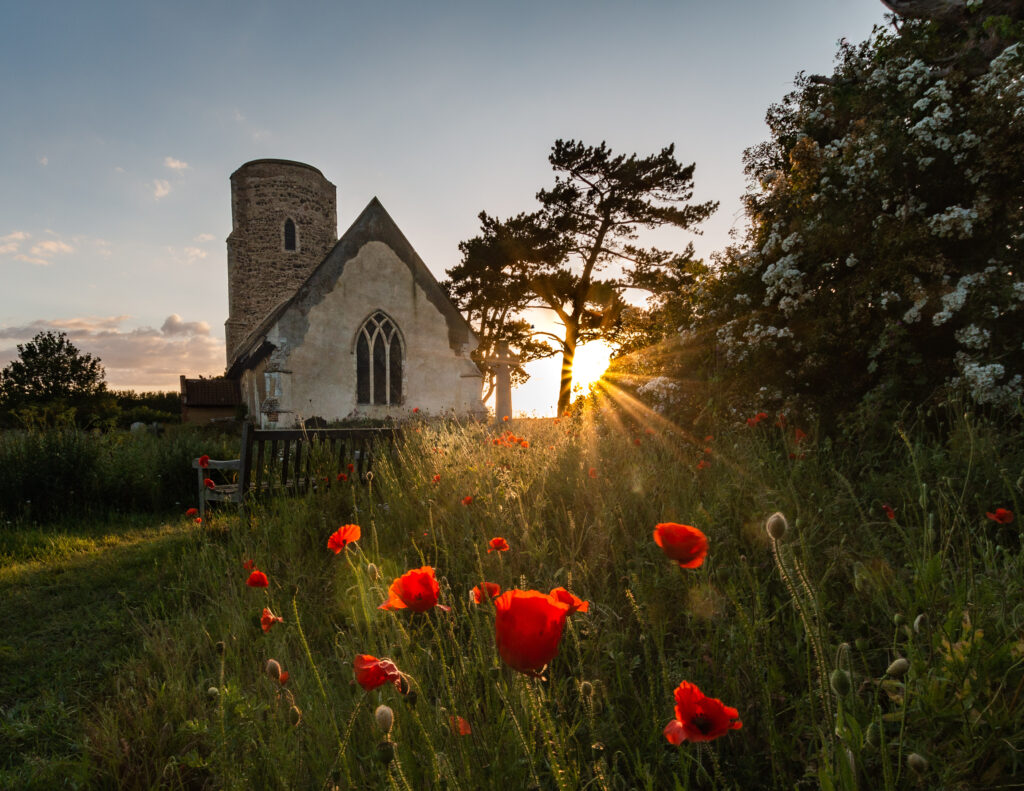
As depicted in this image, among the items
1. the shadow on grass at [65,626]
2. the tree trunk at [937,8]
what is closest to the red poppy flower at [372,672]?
the shadow on grass at [65,626]

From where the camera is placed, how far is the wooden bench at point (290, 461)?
19.2 ft

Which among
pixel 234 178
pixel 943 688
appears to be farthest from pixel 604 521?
pixel 234 178

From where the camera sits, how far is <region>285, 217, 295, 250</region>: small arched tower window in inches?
975

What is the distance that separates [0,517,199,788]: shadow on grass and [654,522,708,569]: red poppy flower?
2507 millimetres

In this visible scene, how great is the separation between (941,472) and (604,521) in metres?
1.77

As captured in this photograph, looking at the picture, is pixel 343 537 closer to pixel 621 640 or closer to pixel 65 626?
pixel 621 640

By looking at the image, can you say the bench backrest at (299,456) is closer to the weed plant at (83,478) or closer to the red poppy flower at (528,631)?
the weed plant at (83,478)

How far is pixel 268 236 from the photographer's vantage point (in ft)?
80.3

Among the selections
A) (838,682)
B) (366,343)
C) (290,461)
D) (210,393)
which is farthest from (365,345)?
(838,682)

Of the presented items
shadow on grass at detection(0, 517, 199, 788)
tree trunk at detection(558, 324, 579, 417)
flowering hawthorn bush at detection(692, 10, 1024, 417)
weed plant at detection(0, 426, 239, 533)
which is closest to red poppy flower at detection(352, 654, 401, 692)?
shadow on grass at detection(0, 517, 199, 788)

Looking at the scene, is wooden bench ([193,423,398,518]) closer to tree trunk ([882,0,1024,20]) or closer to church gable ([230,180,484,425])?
tree trunk ([882,0,1024,20])

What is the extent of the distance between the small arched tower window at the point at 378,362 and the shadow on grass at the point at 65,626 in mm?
9400

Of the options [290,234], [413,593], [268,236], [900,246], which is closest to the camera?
[413,593]

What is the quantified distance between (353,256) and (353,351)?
2732 mm
